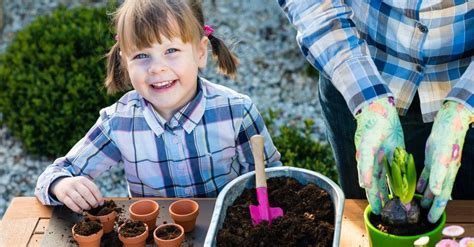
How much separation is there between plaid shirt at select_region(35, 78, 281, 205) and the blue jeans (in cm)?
18

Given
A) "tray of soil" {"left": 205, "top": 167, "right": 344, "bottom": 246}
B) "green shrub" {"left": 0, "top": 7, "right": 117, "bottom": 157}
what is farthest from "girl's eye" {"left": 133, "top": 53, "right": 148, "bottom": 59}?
"green shrub" {"left": 0, "top": 7, "right": 117, "bottom": 157}

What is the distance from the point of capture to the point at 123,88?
2.33 m

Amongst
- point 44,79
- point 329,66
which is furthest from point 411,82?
point 44,79

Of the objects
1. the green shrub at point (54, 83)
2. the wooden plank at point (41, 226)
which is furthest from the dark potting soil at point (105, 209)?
the green shrub at point (54, 83)

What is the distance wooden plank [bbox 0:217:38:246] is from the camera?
1.86m

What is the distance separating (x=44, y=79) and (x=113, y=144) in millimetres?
1670

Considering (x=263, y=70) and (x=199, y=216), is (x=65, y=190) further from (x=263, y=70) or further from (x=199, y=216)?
(x=263, y=70)

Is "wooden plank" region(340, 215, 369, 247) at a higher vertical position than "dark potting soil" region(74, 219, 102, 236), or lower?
lower

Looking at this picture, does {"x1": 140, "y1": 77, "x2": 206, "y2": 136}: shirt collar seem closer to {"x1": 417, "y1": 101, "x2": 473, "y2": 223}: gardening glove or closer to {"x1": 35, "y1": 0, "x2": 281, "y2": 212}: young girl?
{"x1": 35, "y1": 0, "x2": 281, "y2": 212}: young girl

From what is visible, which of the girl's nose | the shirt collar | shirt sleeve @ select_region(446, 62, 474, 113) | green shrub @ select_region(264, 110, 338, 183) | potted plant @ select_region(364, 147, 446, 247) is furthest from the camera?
green shrub @ select_region(264, 110, 338, 183)

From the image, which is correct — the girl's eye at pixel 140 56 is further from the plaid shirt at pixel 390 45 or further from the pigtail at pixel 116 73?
the plaid shirt at pixel 390 45

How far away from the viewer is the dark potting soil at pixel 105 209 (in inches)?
74.2

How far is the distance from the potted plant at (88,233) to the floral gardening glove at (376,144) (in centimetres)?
59

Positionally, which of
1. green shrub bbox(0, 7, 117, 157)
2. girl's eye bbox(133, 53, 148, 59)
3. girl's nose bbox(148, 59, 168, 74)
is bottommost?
green shrub bbox(0, 7, 117, 157)
